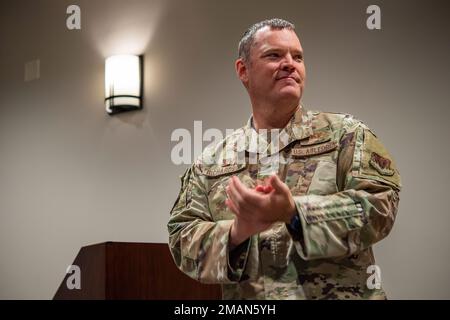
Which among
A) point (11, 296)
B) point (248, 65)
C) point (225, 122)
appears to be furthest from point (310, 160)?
point (11, 296)

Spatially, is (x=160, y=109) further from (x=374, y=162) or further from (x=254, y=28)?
(x=374, y=162)

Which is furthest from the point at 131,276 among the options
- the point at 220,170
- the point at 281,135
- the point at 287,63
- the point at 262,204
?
the point at 262,204

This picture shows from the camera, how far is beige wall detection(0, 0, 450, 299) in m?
2.66

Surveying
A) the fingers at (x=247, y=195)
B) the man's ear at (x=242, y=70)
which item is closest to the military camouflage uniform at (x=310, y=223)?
the fingers at (x=247, y=195)

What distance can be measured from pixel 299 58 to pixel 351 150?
1.16 feet

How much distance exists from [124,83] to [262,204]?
2.28 metres

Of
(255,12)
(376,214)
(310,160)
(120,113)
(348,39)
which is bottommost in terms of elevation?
(376,214)

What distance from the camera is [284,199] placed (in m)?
1.38

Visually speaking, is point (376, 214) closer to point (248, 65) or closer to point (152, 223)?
point (248, 65)

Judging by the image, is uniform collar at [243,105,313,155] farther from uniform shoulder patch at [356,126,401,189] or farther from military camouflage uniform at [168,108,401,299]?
uniform shoulder patch at [356,126,401,189]

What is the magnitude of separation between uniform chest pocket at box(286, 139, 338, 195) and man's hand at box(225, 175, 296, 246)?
18 cm

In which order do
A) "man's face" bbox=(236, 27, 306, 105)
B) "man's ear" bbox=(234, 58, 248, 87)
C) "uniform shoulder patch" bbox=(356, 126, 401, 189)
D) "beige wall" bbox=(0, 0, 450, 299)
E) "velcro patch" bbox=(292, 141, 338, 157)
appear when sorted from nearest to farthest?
1. "uniform shoulder patch" bbox=(356, 126, 401, 189)
2. "velcro patch" bbox=(292, 141, 338, 157)
3. "man's face" bbox=(236, 27, 306, 105)
4. "man's ear" bbox=(234, 58, 248, 87)
5. "beige wall" bbox=(0, 0, 450, 299)

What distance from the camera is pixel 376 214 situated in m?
1.45

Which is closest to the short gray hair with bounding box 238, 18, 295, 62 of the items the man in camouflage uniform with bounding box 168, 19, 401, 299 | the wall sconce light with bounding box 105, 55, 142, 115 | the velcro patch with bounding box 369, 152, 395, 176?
the man in camouflage uniform with bounding box 168, 19, 401, 299
